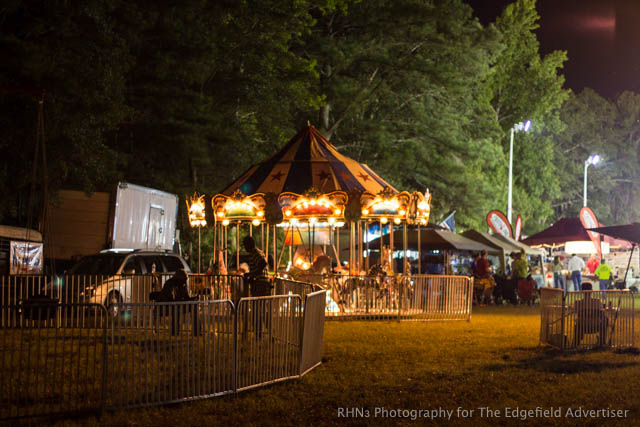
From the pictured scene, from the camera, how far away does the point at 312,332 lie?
31.4 ft

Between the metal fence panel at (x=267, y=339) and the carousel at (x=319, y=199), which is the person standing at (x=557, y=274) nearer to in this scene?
the carousel at (x=319, y=199)

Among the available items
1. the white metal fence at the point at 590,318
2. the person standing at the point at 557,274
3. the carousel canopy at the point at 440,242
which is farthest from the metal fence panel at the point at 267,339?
the person standing at the point at 557,274

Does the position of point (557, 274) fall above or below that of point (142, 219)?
below

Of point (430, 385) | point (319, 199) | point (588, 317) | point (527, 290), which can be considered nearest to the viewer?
point (430, 385)

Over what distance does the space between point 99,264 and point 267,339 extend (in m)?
9.38

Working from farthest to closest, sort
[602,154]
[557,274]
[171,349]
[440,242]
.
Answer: [602,154], [557,274], [440,242], [171,349]

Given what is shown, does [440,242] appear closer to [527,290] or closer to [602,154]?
[527,290]

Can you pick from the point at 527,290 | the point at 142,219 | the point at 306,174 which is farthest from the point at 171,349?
the point at 527,290

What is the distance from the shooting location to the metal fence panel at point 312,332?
910 cm

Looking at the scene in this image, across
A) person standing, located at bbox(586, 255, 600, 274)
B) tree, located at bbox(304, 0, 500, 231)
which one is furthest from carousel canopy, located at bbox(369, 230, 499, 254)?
tree, located at bbox(304, 0, 500, 231)

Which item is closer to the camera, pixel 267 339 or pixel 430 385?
pixel 267 339

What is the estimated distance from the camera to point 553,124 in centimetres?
6325

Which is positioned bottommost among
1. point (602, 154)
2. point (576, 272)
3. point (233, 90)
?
point (576, 272)

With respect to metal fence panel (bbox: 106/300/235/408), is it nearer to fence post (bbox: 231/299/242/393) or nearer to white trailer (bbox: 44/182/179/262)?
fence post (bbox: 231/299/242/393)
